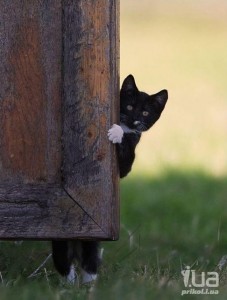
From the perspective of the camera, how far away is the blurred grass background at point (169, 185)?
5348mm

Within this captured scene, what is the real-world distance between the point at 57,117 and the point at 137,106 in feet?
2.63

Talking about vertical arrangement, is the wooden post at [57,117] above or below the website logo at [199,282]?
above

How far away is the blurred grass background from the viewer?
17.5 ft

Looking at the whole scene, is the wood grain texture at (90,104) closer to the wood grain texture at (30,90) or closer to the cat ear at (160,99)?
the wood grain texture at (30,90)

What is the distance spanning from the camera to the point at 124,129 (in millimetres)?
5785

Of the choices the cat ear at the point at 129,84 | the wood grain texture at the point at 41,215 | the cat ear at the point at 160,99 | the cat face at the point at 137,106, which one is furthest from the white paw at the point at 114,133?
the cat ear at the point at 160,99

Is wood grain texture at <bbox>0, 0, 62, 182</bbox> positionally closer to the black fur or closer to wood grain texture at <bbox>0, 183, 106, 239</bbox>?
wood grain texture at <bbox>0, 183, 106, 239</bbox>

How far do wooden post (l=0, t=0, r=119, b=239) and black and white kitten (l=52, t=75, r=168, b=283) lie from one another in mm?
509

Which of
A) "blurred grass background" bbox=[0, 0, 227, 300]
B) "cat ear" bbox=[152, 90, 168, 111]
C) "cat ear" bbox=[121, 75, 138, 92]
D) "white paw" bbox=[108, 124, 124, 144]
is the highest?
"cat ear" bbox=[121, 75, 138, 92]

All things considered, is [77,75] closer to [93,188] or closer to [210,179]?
[93,188]

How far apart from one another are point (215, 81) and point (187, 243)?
7.88 metres

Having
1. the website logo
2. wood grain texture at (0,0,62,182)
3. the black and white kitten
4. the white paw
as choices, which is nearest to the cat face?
the black and white kitten

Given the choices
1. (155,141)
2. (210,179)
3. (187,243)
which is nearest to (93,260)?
(187,243)

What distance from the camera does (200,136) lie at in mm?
12023
